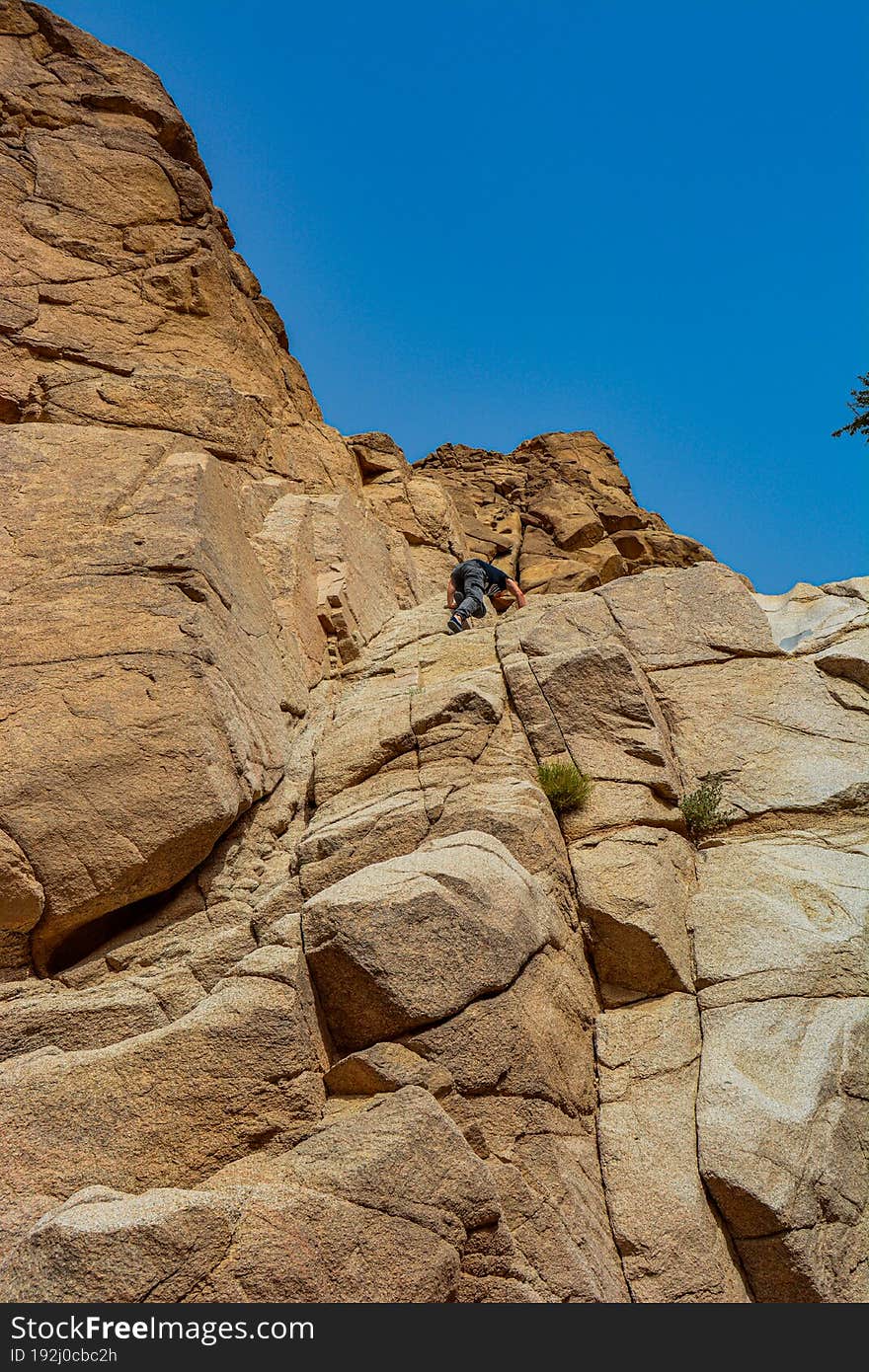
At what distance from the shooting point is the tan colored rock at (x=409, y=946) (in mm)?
6316

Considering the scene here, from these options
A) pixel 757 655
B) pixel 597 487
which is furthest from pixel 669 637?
pixel 597 487

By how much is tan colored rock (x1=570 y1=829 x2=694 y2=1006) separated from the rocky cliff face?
3 cm

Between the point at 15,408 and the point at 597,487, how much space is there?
2026 centimetres

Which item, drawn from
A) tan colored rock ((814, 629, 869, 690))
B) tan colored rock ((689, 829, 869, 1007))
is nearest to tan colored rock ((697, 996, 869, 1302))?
tan colored rock ((689, 829, 869, 1007))

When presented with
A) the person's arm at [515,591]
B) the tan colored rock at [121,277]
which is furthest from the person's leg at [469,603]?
the tan colored rock at [121,277]

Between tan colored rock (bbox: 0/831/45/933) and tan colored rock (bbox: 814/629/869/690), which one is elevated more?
tan colored rock (bbox: 814/629/869/690)

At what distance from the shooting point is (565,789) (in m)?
8.87

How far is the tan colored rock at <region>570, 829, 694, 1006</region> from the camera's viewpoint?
7746 mm

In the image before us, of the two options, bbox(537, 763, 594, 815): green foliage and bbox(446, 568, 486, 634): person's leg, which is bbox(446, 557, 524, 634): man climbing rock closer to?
bbox(446, 568, 486, 634): person's leg

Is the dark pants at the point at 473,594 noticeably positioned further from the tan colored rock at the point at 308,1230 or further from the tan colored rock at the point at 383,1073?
the tan colored rock at the point at 308,1230

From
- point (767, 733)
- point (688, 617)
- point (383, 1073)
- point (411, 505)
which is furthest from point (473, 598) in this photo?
point (383, 1073)

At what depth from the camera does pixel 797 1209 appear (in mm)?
6051

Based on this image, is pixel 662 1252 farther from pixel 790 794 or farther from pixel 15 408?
pixel 15 408

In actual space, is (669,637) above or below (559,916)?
above
